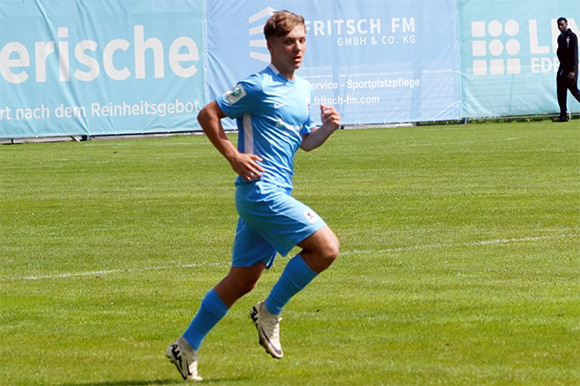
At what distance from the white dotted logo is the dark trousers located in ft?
3.87

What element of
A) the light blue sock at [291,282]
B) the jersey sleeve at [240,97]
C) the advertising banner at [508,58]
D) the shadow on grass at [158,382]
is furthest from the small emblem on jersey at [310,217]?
the advertising banner at [508,58]

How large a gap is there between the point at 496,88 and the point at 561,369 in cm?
2497

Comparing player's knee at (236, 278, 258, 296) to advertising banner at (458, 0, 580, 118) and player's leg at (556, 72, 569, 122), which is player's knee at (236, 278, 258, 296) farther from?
advertising banner at (458, 0, 580, 118)

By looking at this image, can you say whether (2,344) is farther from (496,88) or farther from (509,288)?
(496,88)

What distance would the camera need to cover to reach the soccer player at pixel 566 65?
96.9 ft

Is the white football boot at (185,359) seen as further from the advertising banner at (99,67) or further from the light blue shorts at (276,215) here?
the advertising banner at (99,67)

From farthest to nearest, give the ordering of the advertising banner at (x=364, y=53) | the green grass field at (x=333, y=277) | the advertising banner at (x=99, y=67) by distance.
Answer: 1. the advertising banner at (x=364, y=53)
2. the advertising banner at (x=99, y=67)
3. the green grass field at (x=333, y=277)

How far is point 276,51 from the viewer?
6.30 metres

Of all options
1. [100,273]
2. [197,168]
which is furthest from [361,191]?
[100,273]

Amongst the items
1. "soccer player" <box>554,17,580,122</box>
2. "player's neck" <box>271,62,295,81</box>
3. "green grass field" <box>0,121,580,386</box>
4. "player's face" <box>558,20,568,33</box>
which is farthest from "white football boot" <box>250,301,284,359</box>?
"player's face" <box>558,20,568,33</box>

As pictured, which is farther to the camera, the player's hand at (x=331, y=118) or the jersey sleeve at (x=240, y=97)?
the player's hand at (x=331, y=118)

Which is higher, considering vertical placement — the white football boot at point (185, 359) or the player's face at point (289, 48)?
the player's face at point (289, 48)

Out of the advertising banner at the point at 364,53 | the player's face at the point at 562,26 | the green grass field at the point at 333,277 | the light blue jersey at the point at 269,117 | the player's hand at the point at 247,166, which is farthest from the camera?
the advertising banner at the point at 364,53

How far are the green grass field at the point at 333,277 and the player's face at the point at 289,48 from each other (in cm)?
161
